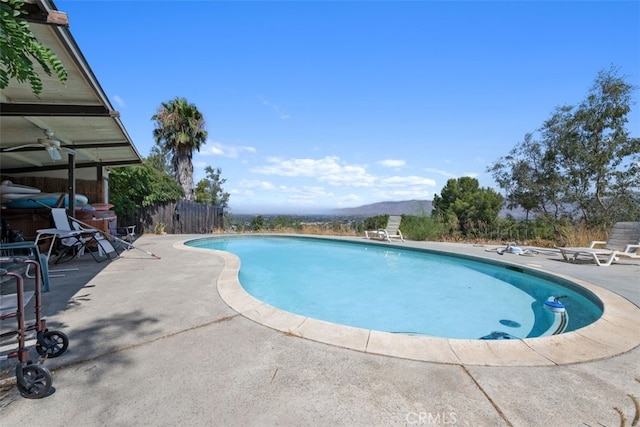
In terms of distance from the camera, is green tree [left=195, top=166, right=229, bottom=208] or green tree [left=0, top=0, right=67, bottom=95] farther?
green tree [left=195, top=166, right=229, bottom=208]

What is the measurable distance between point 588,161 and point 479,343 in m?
12.1

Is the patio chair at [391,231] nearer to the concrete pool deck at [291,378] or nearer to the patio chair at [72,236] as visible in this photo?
the concrete pool deck at [291,378]

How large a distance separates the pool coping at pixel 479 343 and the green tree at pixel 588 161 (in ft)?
34.2

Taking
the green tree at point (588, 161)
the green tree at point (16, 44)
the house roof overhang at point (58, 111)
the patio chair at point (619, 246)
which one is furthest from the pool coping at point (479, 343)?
the green tree at point (588, 161)

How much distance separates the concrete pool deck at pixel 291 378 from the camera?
1479mm

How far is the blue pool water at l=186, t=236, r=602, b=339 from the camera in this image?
388 centimetres

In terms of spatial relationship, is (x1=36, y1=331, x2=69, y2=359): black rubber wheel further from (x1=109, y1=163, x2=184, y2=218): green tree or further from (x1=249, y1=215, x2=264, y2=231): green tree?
(x1=249, y1=215, x2=264, y2=231): green tree

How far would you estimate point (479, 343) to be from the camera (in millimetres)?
2330

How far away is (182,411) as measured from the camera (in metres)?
1.50

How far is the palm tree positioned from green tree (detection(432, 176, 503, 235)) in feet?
41.2

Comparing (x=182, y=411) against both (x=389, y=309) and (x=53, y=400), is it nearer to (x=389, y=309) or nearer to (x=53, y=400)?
(x=53, y=400)

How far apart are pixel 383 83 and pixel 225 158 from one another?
15.8 m
